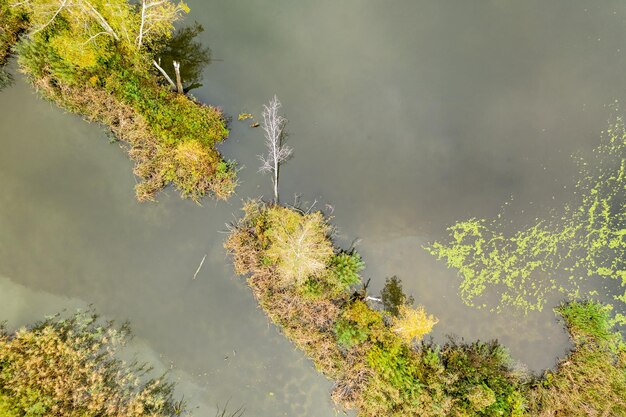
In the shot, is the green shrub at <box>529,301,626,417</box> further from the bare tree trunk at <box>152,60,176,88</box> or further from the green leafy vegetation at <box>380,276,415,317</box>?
the bare tree trunk at <box>152,60,176,88</box>

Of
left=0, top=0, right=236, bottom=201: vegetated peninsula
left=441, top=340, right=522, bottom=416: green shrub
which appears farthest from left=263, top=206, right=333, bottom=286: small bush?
left=441, top=340, right=522, bottom=416: green shrub

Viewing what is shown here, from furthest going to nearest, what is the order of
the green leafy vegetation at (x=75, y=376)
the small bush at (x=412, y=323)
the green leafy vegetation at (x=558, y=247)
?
the green leafy vegetation at (x=558, y=247) < the small bush at (x=412, y=323) < the green leafy vegetation at (x=75, y=376)

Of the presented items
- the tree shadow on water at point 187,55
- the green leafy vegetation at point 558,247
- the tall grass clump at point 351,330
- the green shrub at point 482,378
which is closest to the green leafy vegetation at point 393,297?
the tall grass clump at point 351,330

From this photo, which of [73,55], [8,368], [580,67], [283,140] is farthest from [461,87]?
[8,368]

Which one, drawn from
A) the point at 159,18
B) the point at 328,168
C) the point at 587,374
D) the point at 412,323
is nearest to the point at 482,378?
the point at 412,323

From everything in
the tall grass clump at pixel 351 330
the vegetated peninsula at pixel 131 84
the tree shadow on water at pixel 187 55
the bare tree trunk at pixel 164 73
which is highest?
the tree shadow on water at pixel 187 55

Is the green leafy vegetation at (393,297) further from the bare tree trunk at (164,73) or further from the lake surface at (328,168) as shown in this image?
the bare tree trunk at (164,73)

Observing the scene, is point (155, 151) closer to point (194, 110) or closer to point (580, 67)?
point (194, 110)
